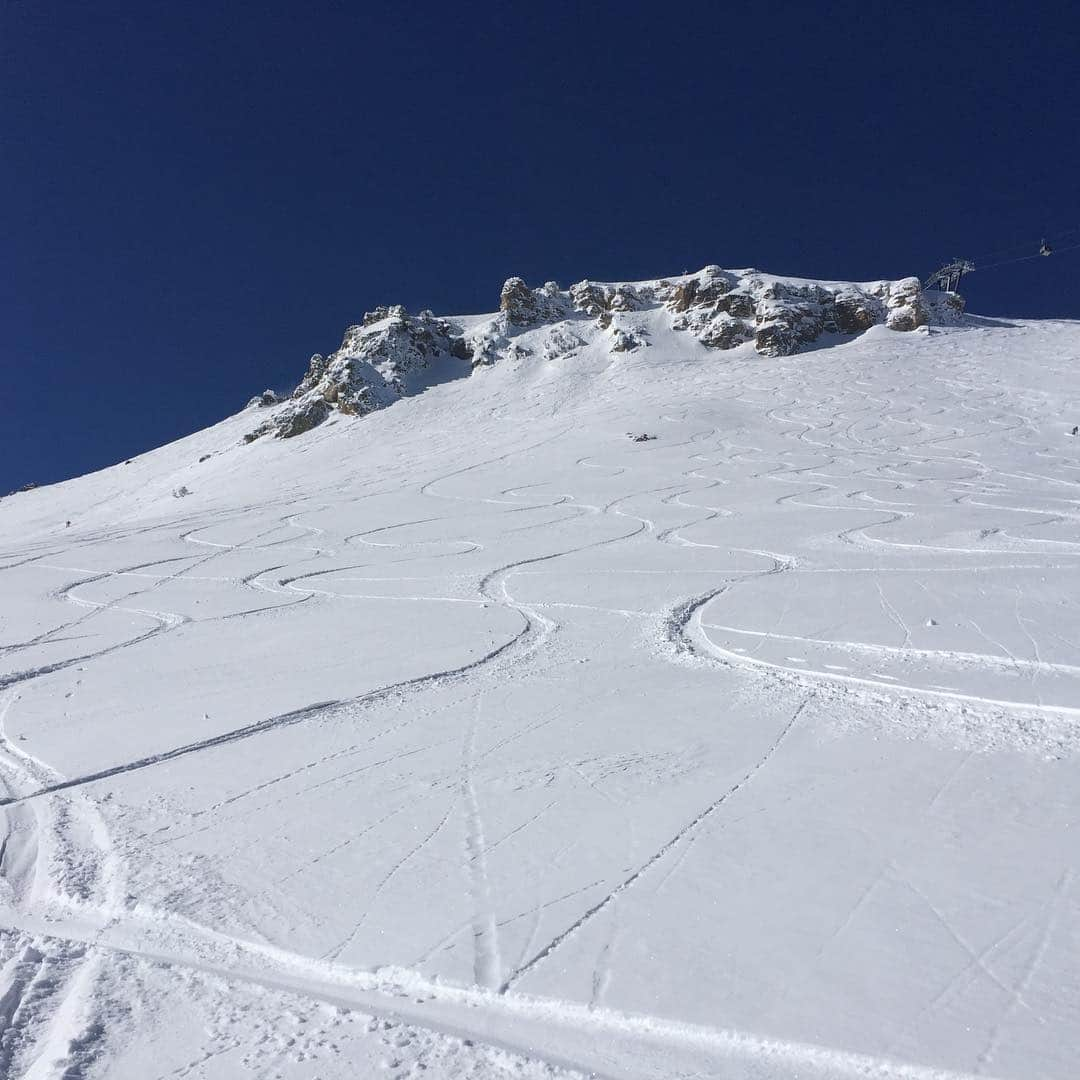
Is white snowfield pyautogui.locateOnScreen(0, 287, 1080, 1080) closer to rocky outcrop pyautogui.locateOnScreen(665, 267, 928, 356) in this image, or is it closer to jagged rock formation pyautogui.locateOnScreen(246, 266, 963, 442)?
jagged rock formation pyautogui.locateOnScreen(246, 266, 963, 442)

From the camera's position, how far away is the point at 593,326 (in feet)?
201

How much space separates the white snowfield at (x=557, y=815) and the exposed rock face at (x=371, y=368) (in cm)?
4313

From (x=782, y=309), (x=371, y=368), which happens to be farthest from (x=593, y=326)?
(x=371, y=368)

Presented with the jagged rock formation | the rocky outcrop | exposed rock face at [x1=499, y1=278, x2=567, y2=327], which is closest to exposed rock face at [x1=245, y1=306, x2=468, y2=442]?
the jagged rock formation

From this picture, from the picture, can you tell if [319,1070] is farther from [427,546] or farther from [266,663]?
[427,546]

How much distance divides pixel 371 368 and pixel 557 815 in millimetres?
55909

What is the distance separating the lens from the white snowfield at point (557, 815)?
2.69 meters

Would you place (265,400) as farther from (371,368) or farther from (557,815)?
(557,815)

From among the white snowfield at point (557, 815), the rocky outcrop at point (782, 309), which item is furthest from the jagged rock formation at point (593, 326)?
the white snowfield at point (557, 815)

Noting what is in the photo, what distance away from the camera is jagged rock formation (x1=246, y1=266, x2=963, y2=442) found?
Answer: 178 ft

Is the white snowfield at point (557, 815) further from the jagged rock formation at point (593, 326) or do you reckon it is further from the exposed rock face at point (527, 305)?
the exposed rock face at point (527, 305)

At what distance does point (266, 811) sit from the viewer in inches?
170

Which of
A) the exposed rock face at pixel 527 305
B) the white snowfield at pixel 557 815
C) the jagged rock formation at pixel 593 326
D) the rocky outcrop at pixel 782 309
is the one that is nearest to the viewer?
the white snowfield at pixel 557 815

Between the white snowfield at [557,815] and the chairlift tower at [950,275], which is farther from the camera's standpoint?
the chairlift tower at [950,275]
